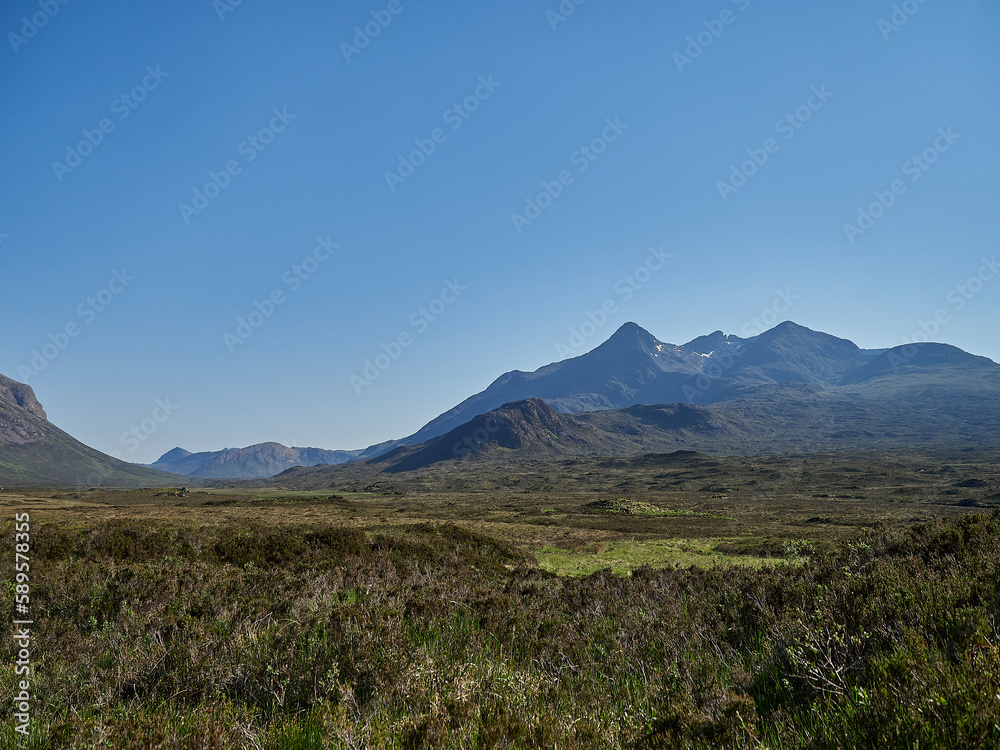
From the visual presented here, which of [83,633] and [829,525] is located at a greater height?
[83,633]

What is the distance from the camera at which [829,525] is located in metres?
43.6

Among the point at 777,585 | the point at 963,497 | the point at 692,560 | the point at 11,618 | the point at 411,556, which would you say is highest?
the point at 11,618

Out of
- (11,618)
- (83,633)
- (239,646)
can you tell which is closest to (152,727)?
(239,646)

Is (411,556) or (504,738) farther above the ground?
(504,738)

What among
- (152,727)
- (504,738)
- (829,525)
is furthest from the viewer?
(829,525)

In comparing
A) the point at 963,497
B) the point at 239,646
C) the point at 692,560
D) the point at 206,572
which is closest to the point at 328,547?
the point at 206,572

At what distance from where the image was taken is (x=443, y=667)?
4512 mm

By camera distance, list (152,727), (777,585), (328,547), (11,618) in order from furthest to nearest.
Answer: (328,547) → (777,585) → (11,618) → (152,727)

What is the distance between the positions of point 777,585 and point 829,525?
151 ft

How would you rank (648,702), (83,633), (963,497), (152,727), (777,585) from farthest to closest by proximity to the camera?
1. (963,497)
2. (777,585)
3. (83,633)
4. (648,702)
5. (152,727)

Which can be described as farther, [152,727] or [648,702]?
[648,702]

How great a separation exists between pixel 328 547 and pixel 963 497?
3388 inches

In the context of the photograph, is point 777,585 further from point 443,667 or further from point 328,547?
point 328,547

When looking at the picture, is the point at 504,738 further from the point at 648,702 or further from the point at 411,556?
the point at 411,556
